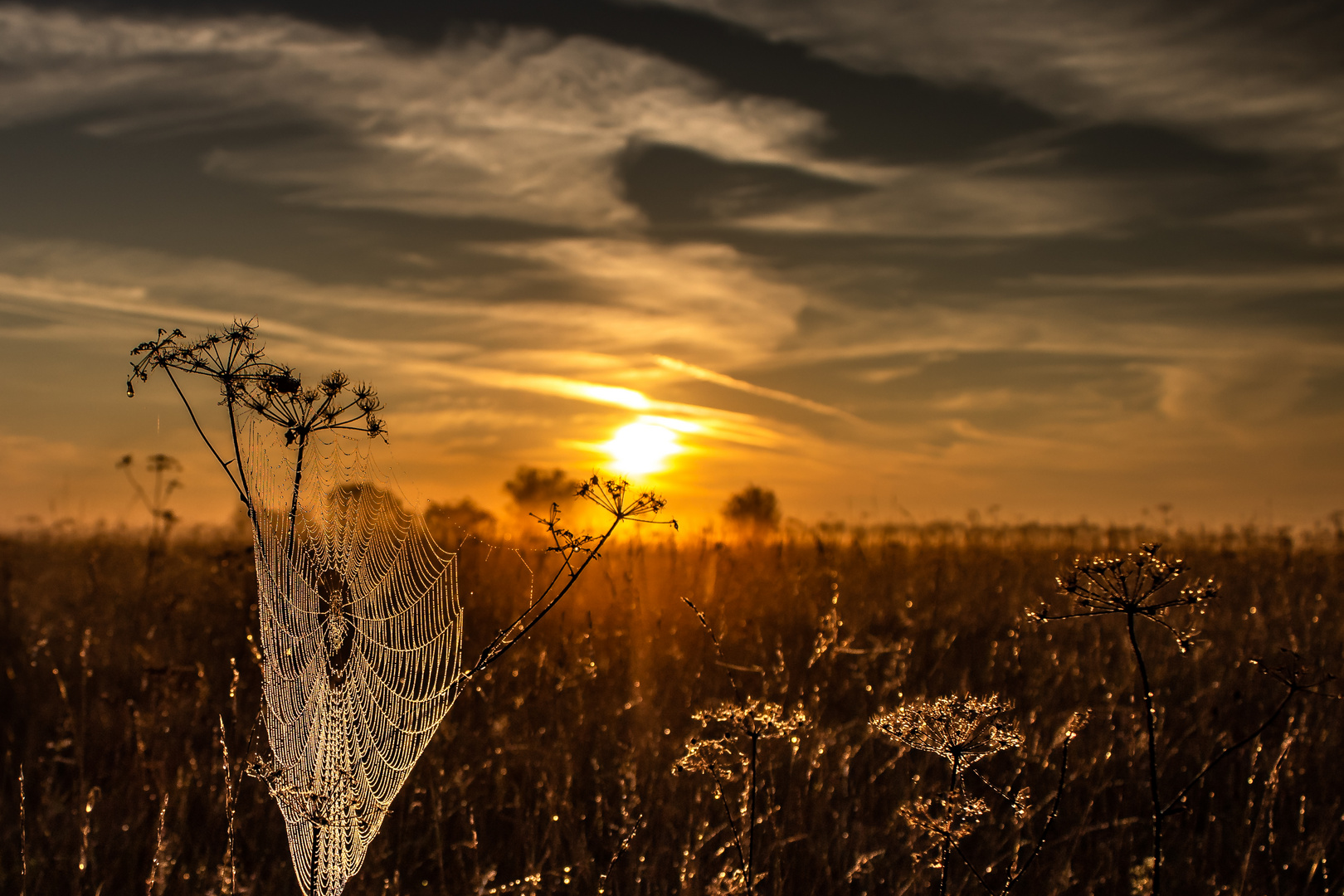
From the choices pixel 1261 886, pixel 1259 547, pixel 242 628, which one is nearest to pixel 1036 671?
pixel 1261 886

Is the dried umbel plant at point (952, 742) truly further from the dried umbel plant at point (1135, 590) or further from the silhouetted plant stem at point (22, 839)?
the silhouetted plant stem at point (22, 839)

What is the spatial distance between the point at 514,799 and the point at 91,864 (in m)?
1.86

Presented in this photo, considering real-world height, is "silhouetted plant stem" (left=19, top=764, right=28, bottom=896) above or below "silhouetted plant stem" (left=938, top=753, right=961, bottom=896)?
below

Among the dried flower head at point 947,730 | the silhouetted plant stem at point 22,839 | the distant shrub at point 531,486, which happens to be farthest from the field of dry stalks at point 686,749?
the distant shrub at point 531,486

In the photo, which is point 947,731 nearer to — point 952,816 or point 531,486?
point 952,816

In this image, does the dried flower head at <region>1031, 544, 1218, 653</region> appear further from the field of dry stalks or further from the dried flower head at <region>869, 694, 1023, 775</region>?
the field of dry stalks

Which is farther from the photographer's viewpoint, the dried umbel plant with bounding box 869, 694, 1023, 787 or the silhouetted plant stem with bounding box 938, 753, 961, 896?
the dried umbel plant with bounding box 869, 694, 1023, 787

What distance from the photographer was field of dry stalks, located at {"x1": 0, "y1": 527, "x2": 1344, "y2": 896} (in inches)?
158

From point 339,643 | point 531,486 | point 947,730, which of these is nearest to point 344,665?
point 339,643

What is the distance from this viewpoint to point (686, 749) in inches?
170

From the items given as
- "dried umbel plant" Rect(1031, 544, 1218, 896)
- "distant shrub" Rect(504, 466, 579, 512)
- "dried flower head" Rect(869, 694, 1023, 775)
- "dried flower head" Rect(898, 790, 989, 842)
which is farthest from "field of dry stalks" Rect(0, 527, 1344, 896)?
"distant shrub" Rect(504, 466, 579, 512)

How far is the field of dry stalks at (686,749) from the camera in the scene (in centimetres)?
402

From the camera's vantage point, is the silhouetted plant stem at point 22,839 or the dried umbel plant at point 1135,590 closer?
the dried umbel plant at point 1135,590

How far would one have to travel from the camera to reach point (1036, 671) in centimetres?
599
